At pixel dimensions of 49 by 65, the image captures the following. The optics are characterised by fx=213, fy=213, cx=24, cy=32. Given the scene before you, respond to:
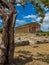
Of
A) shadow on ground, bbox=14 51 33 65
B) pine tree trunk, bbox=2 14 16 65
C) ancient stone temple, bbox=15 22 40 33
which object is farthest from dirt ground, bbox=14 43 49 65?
ancient stone temple, bbox=15 22 40 33

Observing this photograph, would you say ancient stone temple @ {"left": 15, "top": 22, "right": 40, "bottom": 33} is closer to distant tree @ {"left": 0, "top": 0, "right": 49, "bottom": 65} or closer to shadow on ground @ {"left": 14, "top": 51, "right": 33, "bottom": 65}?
shadow on ground @ {"left": 14, "top": 51, "right": 33, "bottom": 65}

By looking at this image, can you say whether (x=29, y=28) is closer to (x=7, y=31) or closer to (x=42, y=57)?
(x=42, y=57)

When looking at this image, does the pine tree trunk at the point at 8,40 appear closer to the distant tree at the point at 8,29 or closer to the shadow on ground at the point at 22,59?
the distant tree at the point at 8,29

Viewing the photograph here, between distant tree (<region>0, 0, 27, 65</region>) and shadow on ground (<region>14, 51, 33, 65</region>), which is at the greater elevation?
distant tree (<region>0, 0, 27, 65</region>)

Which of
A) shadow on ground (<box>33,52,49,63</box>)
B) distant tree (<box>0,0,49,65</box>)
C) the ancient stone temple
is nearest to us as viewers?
distant tree (<box>0,0,49,65</box>)

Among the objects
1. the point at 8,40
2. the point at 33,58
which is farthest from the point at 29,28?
the point at 8,40

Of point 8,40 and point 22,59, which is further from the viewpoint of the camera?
point 22,59

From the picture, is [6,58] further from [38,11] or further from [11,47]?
[38,11]

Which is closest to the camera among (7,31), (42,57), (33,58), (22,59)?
(7,31)

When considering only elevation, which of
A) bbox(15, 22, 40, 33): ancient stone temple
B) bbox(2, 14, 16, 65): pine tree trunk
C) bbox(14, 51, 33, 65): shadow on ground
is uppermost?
bbox(15, 22, 40, 33): ancient stone temple

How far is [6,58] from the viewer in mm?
9539

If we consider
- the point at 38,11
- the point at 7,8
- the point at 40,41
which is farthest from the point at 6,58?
the point at 40,41

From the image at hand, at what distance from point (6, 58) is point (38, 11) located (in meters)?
3.15

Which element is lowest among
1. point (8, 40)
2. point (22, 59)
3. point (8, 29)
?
point (22, 59)
